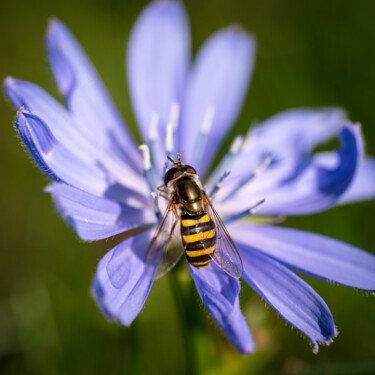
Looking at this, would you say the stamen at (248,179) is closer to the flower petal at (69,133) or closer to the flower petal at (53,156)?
the flower petal at (69,133)

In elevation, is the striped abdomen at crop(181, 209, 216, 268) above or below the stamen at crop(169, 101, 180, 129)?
below

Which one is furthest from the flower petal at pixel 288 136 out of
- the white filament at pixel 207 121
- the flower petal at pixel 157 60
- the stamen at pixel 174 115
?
the flower petal at pixel 157 60

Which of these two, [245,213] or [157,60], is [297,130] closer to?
[157,60]

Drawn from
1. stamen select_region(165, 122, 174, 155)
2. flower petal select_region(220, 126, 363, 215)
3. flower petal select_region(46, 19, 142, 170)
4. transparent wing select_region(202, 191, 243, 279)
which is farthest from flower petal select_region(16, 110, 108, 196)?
flower petal select_region(220, 126, 363, 215)

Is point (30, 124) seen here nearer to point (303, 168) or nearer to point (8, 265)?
point (303, 168)

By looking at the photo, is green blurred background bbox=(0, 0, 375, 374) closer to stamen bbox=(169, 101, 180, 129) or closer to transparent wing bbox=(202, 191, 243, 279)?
transparent wing bbox=(202, 191, 243, 279)

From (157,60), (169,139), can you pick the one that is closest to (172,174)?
(169,139)

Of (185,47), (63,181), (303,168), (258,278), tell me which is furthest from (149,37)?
(258,278)
